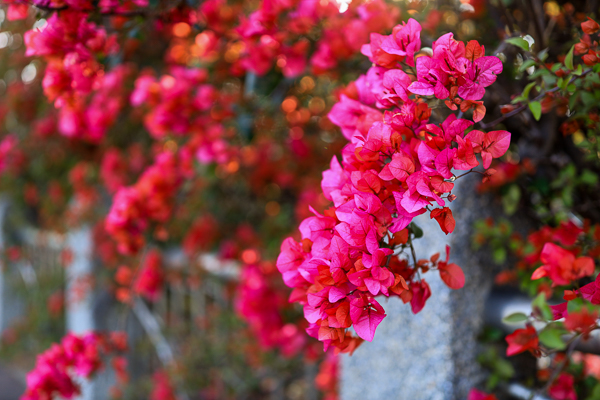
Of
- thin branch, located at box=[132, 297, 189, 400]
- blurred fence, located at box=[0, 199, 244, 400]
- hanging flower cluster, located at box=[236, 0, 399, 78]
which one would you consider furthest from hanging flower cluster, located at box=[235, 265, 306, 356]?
thin branch, located at box=[132, 297, 189, 400]

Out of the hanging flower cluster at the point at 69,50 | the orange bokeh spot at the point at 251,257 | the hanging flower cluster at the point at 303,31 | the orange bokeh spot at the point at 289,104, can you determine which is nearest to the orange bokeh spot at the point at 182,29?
the orange bokeh spot at the point at 289,104

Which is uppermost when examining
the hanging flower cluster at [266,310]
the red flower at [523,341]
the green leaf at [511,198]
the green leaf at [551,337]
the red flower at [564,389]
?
the green leaf at [551,337]

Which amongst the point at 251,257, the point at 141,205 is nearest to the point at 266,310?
the point at 251,257

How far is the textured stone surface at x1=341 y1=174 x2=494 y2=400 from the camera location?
760mm

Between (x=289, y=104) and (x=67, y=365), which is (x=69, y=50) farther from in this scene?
(x=289, y=104)

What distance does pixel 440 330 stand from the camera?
768 mm

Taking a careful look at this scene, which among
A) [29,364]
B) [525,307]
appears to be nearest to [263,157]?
[525,307]

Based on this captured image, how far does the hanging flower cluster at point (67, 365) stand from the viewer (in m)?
0.88

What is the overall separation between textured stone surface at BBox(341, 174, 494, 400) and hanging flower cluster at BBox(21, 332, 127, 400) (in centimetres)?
64

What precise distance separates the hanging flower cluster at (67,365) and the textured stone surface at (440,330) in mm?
644

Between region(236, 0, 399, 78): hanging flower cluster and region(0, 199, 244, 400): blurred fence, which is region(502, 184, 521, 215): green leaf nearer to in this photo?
region(236, 0, 399, 78): hanging flower cluster

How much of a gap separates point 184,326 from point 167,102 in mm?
1400

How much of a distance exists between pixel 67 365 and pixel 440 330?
80cm

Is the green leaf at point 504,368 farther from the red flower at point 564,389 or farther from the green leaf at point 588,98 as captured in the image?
the green leaf at point 588,98
